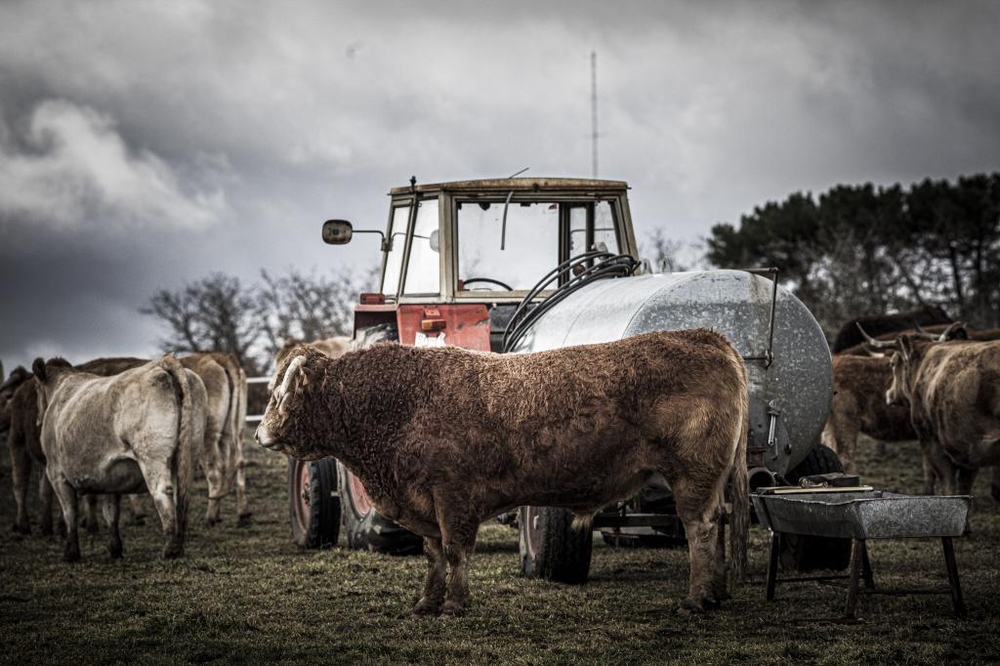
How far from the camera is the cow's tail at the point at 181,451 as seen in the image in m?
10.4

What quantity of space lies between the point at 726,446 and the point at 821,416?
159 centimetres

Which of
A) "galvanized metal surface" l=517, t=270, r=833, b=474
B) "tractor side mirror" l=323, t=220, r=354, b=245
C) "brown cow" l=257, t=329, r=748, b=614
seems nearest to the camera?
"brown cow" l=257, t=329, r=748, b=614

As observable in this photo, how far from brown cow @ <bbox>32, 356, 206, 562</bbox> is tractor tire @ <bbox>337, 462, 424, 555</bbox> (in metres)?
1.42

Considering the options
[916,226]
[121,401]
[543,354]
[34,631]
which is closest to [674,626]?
[543,354]

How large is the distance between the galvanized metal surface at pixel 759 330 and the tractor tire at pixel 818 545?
0.34 meters

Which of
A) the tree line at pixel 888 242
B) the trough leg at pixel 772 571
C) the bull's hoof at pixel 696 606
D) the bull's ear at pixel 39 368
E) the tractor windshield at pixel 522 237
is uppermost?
the tree line at pixel 888 242

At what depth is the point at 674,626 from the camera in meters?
6.84

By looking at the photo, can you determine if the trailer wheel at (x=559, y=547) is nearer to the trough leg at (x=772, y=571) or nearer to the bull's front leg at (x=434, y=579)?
the bull's front leg at (x=434, y=579)

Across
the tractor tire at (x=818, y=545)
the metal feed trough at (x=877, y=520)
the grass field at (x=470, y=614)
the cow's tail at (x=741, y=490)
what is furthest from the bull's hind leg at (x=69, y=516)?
the metal feed trough at (x=877, y=520)

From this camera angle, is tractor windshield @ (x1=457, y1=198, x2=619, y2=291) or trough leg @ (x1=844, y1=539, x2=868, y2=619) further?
tractor windshield @ (x1=457, y1=198, x2=619, y2=291)

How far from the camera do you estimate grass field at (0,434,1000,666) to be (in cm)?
625

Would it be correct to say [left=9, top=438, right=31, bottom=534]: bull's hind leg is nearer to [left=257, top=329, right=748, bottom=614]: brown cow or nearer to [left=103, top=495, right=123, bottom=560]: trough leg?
[left=103, top=495, right=123, bottom=560]: trough leg

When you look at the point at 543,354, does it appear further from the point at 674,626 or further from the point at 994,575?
the point at 994,575

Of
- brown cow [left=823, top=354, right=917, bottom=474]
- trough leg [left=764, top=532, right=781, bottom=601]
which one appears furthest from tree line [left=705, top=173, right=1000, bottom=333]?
trough leg [left=764, top=532, right=781, bottom=601]
